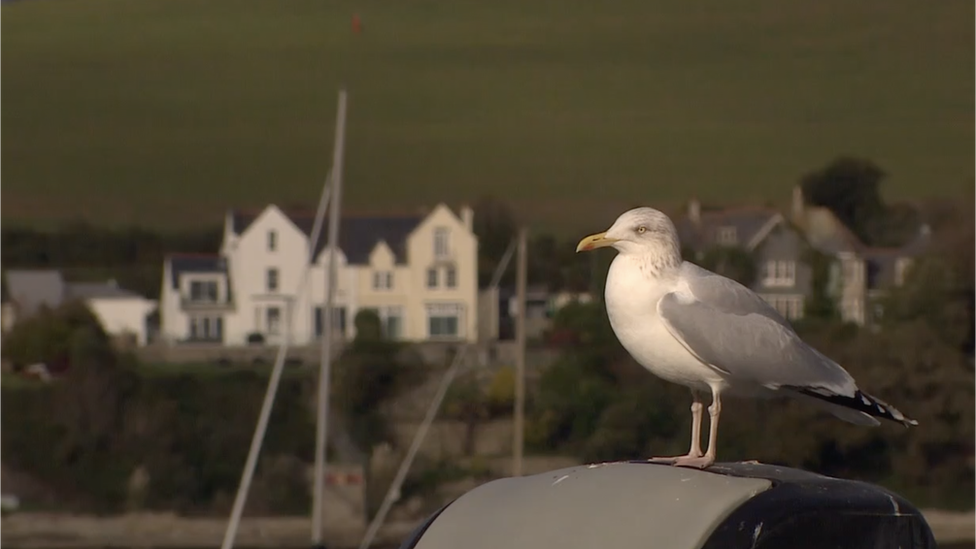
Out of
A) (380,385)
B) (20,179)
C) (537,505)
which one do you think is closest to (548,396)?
(380,385)

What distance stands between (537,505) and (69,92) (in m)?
28.2

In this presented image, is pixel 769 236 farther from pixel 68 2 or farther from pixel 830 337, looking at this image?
pixel 68 2

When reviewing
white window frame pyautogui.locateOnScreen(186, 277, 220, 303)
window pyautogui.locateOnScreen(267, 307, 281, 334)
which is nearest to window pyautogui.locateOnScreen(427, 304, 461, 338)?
window pyautogui.locateOnScreen(267, 307, 281, 334)

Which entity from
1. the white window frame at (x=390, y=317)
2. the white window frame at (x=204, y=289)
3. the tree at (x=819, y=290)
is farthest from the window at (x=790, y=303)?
the white window frame at (x=204, y=289)

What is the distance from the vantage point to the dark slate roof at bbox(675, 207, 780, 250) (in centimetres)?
2505

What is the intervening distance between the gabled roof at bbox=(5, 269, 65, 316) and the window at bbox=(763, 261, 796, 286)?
11.6 m

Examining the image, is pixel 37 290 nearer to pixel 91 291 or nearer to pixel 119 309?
pixel 91 291

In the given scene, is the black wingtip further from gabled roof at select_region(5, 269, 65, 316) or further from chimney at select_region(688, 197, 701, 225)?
gabled roof at select_region(5, 269, 65, 316)

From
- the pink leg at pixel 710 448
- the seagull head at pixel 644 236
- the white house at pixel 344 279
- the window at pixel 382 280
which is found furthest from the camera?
the window at pixel 382 280

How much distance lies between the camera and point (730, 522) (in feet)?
6.32

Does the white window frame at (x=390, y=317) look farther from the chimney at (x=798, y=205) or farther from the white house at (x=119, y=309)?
the chimney at (x=798, y=205)

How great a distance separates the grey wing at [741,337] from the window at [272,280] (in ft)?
84.1

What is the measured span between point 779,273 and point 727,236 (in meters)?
0.90

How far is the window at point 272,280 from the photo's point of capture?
28.4 metres
